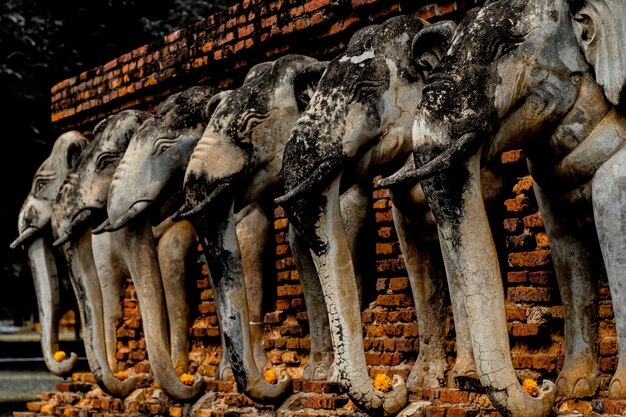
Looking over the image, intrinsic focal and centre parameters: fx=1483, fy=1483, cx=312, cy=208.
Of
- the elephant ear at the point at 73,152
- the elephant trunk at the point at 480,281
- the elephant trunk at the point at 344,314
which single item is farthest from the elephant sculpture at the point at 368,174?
the elephant ear at the point at 73,152

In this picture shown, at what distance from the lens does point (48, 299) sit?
10484 mm

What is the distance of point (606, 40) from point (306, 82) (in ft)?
7.62

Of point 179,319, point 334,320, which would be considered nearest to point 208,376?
point 179,319

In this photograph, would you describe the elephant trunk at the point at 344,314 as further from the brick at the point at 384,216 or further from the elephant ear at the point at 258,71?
the elephant ear at the point at 258,71

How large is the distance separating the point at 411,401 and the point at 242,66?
299 centimetres

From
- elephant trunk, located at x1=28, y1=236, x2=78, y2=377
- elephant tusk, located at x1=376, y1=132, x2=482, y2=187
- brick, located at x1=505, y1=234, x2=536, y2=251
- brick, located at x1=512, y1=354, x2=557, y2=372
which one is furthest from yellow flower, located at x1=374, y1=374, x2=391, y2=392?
elephant trunk, located at x1=28, y1=236, x2=78, y2=377

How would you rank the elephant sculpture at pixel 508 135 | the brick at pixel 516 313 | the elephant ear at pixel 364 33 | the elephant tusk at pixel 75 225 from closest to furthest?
the elephant sculpture at pixel 508 135
the brick at pixel 516 313
the elephant ear at pixel 364 33
the elephant tusk at pixel 75 225

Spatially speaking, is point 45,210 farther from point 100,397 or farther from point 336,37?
point 336,37

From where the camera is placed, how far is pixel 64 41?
716 inches

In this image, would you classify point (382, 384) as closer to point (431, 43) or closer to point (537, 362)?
point (537, 362)

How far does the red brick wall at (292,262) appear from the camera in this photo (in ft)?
22.4

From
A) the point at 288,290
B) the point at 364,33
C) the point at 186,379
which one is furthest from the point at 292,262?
the point at 364,33

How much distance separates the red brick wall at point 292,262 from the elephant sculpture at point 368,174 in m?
0.22

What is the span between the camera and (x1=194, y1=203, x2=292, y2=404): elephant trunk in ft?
24.9
